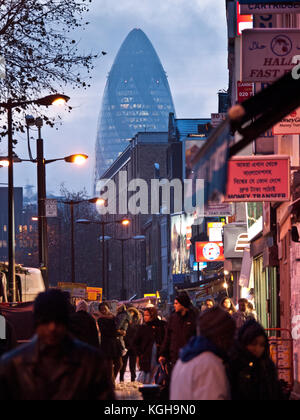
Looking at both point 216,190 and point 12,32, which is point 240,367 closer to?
point 216,190

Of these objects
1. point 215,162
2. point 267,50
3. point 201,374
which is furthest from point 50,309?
point 267,50

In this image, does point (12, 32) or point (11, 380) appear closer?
point (11, 380)

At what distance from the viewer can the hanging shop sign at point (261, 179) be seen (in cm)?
1984

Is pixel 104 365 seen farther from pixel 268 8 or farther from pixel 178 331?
pixel 268 8

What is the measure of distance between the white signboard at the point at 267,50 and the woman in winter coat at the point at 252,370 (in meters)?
7.72

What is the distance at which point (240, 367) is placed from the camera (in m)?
7.61

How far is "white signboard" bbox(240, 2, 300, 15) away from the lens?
1795 cm

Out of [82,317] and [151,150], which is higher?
[151,150]

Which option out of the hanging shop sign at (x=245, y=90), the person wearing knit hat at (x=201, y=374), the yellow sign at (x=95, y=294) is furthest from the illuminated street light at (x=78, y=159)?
the yellow sign at (x=95, y=294)

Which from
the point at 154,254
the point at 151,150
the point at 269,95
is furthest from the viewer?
the point at 151,150

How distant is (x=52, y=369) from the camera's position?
564cm

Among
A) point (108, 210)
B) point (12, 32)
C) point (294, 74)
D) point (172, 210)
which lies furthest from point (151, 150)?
point (294, 74)

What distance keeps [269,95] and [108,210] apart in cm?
15319

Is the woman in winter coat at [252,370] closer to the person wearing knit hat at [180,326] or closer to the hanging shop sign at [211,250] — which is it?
the person wearing knit hat at [180,326]
